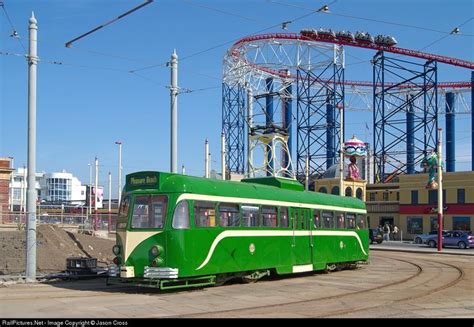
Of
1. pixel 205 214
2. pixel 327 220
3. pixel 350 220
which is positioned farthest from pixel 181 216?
pixel 350 220

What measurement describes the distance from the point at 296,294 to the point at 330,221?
809cm

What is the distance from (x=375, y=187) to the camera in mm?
75188

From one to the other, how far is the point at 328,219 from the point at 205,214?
836 cm

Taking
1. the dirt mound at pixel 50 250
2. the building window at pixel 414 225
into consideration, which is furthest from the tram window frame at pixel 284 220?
the building window at pixel 414 225

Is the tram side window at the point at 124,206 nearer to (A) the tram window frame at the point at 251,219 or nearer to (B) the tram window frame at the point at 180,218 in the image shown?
(B) the tram window frame at the point at 180,218

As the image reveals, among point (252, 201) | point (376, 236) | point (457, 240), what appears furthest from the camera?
point (376, 236)

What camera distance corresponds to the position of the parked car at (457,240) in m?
48.8

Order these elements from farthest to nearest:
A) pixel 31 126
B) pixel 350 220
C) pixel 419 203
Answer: pixel 419 203
pixel 350 220
pixel 31 126

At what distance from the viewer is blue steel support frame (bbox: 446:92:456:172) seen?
88644 millimetres

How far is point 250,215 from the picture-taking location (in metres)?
18.8

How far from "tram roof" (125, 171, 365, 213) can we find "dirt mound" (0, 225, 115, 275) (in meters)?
7.68

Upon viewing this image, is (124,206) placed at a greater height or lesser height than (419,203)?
greater

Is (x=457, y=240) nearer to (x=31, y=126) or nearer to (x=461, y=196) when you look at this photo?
(x=461, y=196)

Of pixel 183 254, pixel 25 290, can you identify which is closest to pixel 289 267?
pixel 183 254
